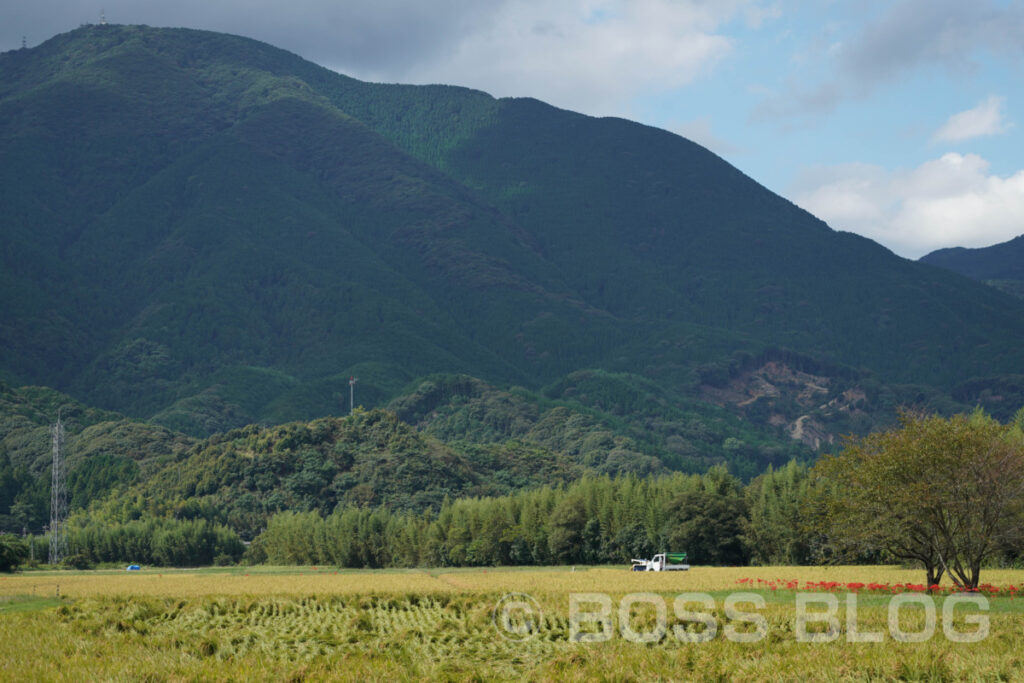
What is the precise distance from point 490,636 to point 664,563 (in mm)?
46791

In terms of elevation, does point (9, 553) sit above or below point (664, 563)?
above

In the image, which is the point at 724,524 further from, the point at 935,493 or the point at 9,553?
the point at 9,553

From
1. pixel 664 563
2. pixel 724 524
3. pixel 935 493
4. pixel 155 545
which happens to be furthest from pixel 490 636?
pixel 155 545

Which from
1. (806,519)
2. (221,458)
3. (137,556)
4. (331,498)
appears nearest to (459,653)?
(806,519)

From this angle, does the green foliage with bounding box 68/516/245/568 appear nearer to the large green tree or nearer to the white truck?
the white truck

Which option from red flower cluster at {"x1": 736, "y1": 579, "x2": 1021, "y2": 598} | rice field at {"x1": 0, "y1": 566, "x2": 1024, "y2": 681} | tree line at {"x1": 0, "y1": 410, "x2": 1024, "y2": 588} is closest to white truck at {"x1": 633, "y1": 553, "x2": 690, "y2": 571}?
tree line at {"x1": 0, "y1": 410, "x2": 1024, "y2": 588}

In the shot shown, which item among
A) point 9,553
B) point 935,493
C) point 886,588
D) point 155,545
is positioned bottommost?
point 155,545

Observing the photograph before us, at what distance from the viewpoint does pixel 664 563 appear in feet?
305

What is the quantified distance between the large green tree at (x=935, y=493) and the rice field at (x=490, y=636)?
3558mm

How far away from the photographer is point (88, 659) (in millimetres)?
44250

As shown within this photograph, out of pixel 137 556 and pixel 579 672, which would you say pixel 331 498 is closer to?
pixel 137 556

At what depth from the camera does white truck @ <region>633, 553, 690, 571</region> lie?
91.1 m

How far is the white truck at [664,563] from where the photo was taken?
91062mm

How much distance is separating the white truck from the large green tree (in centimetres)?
3186
